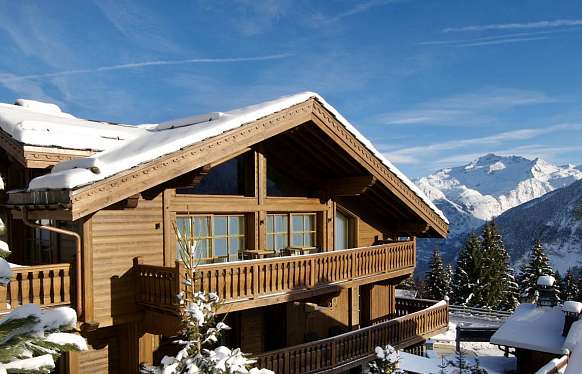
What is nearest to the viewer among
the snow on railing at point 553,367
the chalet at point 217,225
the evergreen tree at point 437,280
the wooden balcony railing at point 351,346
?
the chalet at point 217,225

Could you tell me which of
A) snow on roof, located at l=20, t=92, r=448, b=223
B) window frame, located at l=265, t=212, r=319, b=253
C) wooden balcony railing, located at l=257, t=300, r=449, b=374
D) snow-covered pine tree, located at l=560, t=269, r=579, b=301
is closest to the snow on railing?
wooden balcony railing, located at l=257, t=300, r=449, b=374

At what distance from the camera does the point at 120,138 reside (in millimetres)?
12539

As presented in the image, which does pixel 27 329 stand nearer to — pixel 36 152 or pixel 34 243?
pixel 36 152

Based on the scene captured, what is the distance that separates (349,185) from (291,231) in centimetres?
241

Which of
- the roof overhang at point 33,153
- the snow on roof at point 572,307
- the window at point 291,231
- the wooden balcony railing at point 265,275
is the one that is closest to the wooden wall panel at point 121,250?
the wooden balcony railing at point 265,275

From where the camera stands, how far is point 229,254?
12758 millimetres

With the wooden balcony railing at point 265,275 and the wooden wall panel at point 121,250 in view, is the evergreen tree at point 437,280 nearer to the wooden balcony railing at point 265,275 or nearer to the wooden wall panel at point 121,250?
the wooden balcony railing at point 265,275

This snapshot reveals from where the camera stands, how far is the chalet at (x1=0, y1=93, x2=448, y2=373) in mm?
9312

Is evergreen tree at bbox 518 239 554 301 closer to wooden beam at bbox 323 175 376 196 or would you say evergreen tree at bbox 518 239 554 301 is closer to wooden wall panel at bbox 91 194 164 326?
wooden beam at bbox 323 175 376 196

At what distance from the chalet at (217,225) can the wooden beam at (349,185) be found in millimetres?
47

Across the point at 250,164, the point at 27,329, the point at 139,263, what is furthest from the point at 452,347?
the point at 27,329

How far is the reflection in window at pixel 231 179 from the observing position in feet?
40.4

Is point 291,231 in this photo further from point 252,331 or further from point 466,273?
point 466,273

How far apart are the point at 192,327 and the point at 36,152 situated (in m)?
6.60
